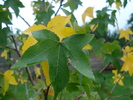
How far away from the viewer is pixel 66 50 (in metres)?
0.34

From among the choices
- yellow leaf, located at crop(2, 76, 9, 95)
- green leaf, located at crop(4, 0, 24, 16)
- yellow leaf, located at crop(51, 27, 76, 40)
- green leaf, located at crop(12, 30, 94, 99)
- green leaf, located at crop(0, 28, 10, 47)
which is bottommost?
yellow leaf, located at crop(2, 76, 9, 95)

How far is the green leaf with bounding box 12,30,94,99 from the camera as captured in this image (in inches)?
12.3

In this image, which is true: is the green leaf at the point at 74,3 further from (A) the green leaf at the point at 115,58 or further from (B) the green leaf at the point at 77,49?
(B) the green leaf at the point at 77,49

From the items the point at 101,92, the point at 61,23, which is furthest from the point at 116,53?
the point at 61,23

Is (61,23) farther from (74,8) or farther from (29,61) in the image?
(74,8)

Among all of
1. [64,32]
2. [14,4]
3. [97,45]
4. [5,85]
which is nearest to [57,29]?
[64,32]

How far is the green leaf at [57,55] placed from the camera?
1.02 ft

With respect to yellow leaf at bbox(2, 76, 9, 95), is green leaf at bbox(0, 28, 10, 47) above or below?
above

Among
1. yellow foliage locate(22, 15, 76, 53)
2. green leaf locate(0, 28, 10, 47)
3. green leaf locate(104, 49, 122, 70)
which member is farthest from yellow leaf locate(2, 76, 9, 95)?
green leaf locate(104, 49, 122, 70)

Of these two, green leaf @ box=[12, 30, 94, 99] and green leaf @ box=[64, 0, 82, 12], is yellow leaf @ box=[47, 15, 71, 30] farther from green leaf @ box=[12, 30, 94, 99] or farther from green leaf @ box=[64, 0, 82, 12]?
green leaf @ box=[64, 0, 82, 12]

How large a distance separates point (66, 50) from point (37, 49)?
2.1 inches

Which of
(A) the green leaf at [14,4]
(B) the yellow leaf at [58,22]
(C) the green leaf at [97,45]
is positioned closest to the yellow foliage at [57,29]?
(B) the yellow leaf at [58,22]

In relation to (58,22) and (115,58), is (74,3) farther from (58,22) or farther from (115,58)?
(58,22)

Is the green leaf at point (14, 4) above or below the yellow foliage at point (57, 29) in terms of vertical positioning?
above
